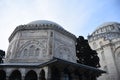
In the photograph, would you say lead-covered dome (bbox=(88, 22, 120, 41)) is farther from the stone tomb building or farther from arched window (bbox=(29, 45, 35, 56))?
arched window (bbox=(29, 45, 35, 56))

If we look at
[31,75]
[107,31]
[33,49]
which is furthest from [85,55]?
[107,31]

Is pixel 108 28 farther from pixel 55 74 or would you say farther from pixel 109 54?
pixel 55 74

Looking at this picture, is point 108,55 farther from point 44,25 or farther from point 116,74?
point 44,25

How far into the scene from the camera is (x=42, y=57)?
14914 mm

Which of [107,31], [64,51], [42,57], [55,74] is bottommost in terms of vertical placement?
[55,74]

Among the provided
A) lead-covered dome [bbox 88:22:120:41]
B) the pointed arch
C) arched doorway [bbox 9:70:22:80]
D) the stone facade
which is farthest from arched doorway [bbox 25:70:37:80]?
lead-covered dome [bbox 88:22:120:41]

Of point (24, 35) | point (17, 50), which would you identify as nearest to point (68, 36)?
point (24, 35)

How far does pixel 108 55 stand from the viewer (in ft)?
90.1

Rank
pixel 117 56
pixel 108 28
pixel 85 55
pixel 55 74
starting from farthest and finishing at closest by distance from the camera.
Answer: pixel 108 28 < pixel 117 56 < pixel 85 55 < pixel 55 74

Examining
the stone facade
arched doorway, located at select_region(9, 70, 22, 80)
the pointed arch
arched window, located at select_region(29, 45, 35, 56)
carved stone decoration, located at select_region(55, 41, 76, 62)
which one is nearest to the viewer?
arched doorway, located at select_region(9, 70, 22, 80)

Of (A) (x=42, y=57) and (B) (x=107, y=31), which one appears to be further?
(B) (x=107, y=31)

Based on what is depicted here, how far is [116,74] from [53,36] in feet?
54.7

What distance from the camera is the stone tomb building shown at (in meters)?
12.0

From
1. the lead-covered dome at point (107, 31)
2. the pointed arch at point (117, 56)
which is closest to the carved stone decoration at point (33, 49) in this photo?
the pointed arch at point (117, 56)
